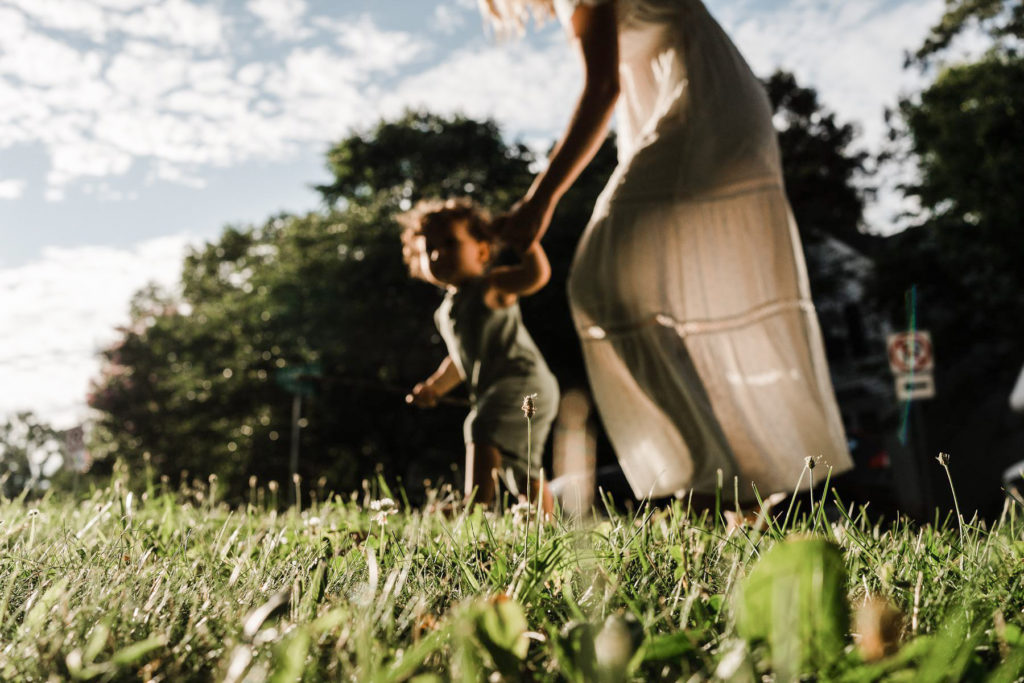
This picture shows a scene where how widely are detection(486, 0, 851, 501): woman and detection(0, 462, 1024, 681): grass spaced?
95 centimetres

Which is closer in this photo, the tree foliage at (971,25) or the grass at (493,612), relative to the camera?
the grass at (493,612)

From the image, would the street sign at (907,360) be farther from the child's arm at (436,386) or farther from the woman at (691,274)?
the woman at (691,274)

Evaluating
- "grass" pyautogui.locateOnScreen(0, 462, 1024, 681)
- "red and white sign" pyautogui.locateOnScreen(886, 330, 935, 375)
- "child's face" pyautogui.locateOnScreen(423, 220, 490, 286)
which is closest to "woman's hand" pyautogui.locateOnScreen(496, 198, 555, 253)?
"child's face" pyautogui.locateOnScreen(423, 220, 490, 286)

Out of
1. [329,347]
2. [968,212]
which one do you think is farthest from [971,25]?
[329,347]

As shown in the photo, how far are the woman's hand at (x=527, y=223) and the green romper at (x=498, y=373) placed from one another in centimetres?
73

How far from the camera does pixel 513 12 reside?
317 centimetres

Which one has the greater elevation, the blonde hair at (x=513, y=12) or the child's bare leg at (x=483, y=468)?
the blonde hair at (x=513, y=12)

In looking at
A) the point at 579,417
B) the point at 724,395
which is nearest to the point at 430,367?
the point at 579,417

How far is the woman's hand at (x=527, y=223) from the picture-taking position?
2867 mm

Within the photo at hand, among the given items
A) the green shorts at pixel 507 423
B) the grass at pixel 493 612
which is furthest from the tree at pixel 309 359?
the grass at pixel 493 612

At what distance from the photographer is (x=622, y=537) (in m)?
1.69

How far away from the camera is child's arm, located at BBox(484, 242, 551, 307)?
10.9 ft

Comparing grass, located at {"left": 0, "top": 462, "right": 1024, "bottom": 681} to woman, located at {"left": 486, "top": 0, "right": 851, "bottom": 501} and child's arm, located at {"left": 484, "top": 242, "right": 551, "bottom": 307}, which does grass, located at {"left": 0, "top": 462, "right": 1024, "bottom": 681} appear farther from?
child's arm, located at {"left": 484, "top": 242, "right": 551, "bottom": 307}

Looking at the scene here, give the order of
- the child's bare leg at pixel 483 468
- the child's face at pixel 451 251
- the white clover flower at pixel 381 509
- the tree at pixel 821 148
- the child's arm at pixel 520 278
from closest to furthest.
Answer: the white clover flower at pixel 381 509, the child's arm at pixel 520 278, the child's bare leg at pixel 483 468, the child's face at pixel 451 251, the tree at pixel 821 148
